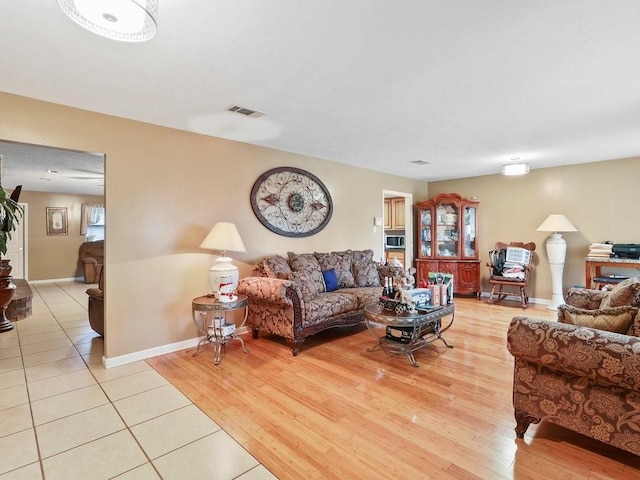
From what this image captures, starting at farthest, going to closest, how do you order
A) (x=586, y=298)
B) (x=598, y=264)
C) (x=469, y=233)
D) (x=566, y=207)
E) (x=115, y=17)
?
1. (x=469, y=233)
2. (x=566, y=207)
3. (x=598, y=264)
4. (x=586, y=298)
5. (x=115, y=17)

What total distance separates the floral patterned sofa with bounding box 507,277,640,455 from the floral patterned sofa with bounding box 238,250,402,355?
195 centimetres

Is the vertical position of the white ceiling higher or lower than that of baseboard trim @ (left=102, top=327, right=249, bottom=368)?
higher

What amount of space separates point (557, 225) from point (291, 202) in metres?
4.02

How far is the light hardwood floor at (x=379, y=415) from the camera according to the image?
1.75m

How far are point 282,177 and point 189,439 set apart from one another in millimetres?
3208

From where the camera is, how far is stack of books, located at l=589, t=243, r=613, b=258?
4.69 meters

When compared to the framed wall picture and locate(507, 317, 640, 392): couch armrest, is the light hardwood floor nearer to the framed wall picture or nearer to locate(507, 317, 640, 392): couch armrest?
locate(507, 317, 640, 392): couch armrest

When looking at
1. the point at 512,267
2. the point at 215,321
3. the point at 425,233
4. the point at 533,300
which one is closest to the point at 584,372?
the point at 215,321

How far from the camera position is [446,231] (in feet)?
21.1

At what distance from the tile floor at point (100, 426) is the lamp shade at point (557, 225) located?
520cm

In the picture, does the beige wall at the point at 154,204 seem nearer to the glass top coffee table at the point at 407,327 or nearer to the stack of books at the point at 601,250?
the glass top coffee table at the point at 407,327

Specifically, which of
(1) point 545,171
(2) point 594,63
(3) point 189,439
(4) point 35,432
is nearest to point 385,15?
(2) point 594,63

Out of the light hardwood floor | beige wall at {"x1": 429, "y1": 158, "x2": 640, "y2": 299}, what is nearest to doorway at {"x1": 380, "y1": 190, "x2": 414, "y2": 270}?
beige wall at {"x1": 429, "y1": 158, "x2": 640, "y2": 299}

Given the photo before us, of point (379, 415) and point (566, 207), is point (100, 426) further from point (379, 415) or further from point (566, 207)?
point (566, 207)
